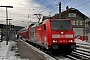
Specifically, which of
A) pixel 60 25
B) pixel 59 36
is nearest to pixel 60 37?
pixel 59 36

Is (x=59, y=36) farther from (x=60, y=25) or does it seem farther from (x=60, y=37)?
(x=60, y=25)

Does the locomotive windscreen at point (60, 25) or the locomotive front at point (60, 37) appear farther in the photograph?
the locomotive windscreen at point (60, 25)

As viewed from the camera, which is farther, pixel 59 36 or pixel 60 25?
pixel 60 25

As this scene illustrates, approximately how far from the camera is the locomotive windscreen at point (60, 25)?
55.3 feet

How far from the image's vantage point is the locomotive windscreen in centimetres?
1684

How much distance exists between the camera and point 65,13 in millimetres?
69312

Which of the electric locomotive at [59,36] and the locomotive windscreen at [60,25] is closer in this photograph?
the electric locomotive at [59,36]

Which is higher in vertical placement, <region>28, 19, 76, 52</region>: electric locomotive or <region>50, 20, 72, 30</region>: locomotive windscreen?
<region>50, 20, 72, 30</region>: locomotive windscreen

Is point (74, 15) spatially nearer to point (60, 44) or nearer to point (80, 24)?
point (80, 24)

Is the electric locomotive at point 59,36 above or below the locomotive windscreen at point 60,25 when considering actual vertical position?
below

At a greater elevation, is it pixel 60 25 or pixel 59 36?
pixel 60 25

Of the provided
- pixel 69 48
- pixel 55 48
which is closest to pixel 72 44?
pixel 69 48

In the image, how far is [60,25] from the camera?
16.9m

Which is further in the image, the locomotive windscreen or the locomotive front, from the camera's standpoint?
the locomotive windscreen
